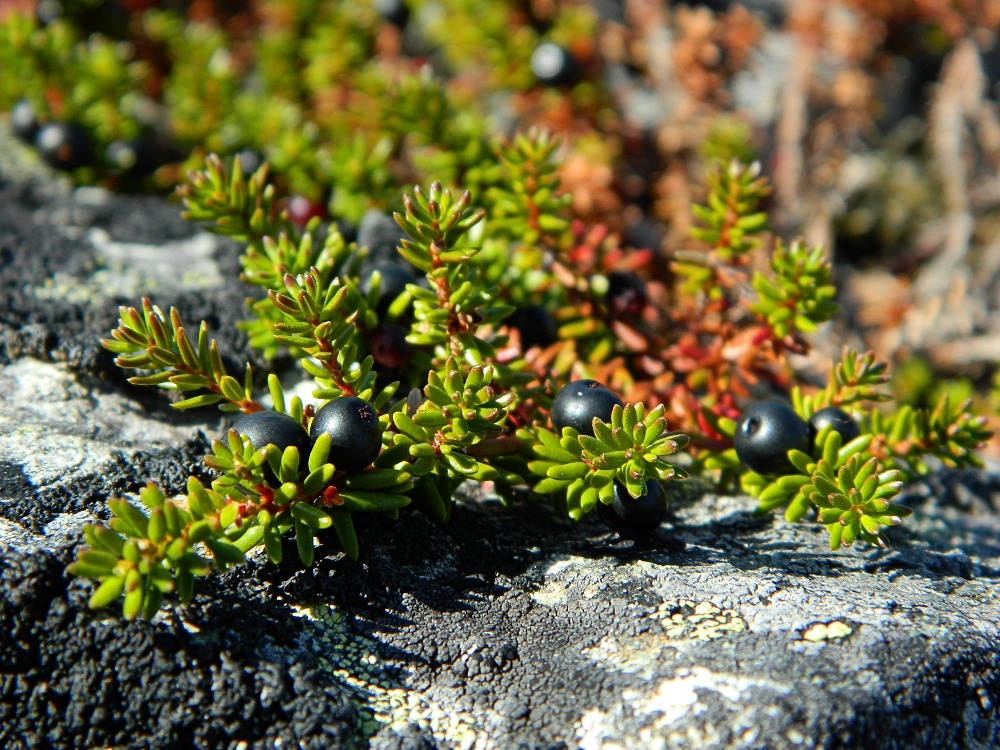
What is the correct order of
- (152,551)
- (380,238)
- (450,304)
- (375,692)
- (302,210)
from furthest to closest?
(302,210) < (380,238) < (450,304) < (375,692) < (152,551)

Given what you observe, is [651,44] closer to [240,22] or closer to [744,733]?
[240,22]

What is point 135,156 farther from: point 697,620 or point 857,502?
point 857,502

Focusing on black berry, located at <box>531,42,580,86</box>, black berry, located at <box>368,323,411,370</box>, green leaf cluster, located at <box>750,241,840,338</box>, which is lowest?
black berry, located at <box>368,323,411,370</box>

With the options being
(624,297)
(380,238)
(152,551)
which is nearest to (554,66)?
(380,238)

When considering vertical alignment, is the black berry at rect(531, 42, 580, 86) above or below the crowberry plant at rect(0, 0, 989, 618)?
above

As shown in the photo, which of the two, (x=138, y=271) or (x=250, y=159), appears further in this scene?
(x=250, y=159)

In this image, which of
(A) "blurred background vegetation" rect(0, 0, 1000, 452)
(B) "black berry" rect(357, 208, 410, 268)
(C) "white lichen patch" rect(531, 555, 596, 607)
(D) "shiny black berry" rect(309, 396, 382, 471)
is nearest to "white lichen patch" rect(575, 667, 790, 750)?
(C) "white lichen patch" rect(531, 555, 596, 607)

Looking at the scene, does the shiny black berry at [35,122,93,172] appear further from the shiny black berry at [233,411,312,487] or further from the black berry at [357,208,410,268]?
the shiny black berry at [233,411,312,487]

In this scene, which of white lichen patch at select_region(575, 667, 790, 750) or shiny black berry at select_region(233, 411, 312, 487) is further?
shiny black berry at select_region(233, 411, 312, 487)
